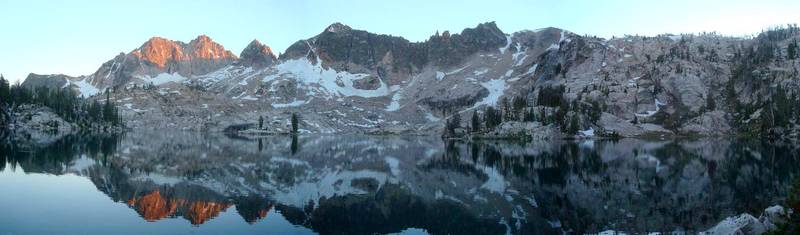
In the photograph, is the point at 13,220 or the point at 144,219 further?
the point at 144,219

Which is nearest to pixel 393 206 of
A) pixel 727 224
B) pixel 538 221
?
pixel 538 221

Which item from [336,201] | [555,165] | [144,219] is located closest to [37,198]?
[144,219]

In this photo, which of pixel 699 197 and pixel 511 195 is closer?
pixel 699 197

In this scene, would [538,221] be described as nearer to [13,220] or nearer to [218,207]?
[218,207]

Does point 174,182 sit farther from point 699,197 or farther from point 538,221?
point 699,197

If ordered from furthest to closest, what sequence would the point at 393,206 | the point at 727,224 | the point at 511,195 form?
the point at 511,195, the point at 393,206, the point at 727,224

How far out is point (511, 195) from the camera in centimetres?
5253

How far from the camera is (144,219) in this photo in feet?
122

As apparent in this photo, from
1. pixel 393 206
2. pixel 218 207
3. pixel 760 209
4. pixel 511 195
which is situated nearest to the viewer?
pixel 760 209

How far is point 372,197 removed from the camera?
51562 mm

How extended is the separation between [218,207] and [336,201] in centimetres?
1019

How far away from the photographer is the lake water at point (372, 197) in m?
36.8

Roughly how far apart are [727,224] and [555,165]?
183ft

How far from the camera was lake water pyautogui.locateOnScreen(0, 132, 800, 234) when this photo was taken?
36781 millimetres
